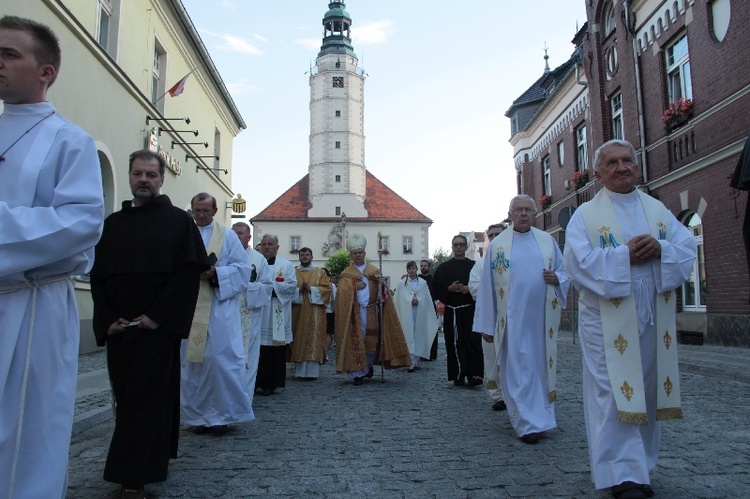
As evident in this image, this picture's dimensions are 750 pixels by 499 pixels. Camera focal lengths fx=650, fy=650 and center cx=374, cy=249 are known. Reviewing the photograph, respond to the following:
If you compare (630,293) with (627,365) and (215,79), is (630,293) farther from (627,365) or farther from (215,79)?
(215,79)

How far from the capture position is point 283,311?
9.45m

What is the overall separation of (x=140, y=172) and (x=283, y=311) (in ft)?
18.2

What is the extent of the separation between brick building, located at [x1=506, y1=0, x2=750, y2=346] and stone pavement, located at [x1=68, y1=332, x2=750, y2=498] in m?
5.69

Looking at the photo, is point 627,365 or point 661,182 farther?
point 661,182

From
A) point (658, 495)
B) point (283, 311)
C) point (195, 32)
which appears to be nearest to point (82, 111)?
point (283, 311)

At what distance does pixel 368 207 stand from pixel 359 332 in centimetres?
5903

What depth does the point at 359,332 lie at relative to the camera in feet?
32.4

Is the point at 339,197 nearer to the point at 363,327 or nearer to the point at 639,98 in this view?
the point at 639,98

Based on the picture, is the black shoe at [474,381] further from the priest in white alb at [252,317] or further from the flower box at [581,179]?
the flower box at [581,179]

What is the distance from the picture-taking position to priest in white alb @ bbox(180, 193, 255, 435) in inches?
225

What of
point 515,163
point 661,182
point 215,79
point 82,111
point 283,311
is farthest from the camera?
point 515,163

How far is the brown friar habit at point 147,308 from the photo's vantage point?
12.1 feet

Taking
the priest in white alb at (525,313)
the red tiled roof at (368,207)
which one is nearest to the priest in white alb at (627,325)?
the priest in white alb at (525,313)

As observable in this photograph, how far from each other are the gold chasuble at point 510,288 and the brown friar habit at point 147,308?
3.25m
